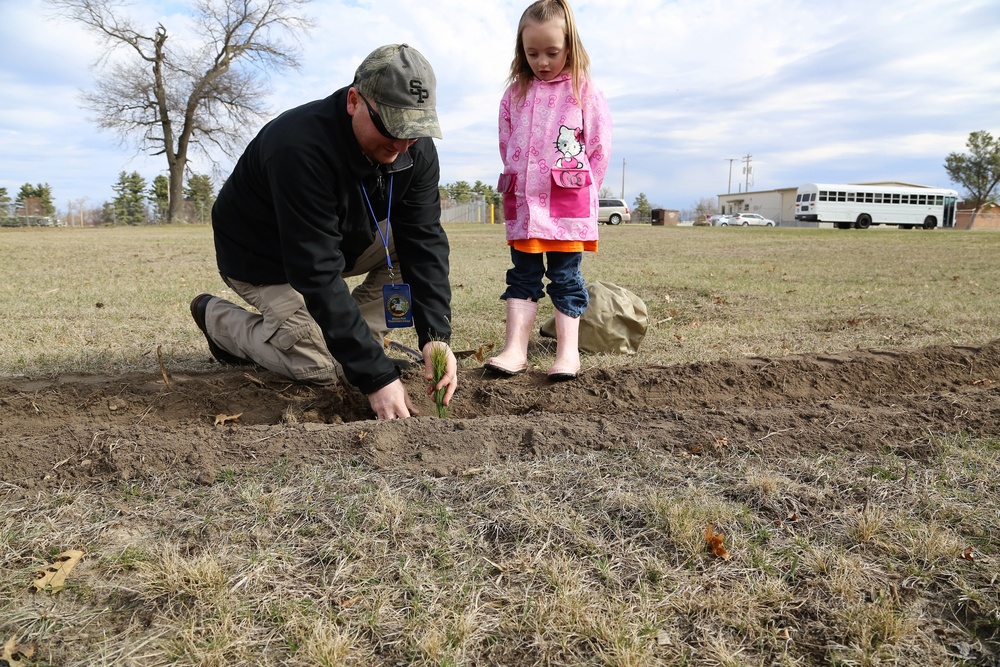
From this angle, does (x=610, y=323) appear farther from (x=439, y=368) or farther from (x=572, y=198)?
(x=439, y=368)

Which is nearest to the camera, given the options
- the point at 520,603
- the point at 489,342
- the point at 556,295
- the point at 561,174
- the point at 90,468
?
the point at 520,603

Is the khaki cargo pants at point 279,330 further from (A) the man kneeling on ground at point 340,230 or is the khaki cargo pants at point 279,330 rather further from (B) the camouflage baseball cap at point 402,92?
(B) the camouflage baseball cap at point 402,92

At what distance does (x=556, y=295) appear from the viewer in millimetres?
3686

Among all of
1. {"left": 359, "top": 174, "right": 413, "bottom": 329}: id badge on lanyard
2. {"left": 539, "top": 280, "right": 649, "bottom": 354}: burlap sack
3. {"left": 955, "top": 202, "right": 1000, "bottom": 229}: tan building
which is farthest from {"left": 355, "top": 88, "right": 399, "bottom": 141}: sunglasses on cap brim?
{"left": 955, "top": 202, "right": 1000, "bottom": 229}: tan building

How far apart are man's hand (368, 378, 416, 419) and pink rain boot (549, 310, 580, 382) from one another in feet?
3.14

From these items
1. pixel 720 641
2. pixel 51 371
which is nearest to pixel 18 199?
pixel 51 371

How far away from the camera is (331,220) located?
106 inches

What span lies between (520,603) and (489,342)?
9.65ft

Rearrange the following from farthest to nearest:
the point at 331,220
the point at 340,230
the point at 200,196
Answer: the point at 200,196 < the point at 340,230 < the point at 331,220

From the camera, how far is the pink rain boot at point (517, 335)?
3.63m

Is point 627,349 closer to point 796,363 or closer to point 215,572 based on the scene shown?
point 796,363

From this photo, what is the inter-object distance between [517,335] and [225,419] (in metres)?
1.55

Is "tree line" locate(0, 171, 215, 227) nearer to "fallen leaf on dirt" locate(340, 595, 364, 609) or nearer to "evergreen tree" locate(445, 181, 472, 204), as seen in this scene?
"evergreen tree" locate(445, 181, 472, 204)

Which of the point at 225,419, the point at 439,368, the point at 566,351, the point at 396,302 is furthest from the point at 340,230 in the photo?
the point at 566,351
